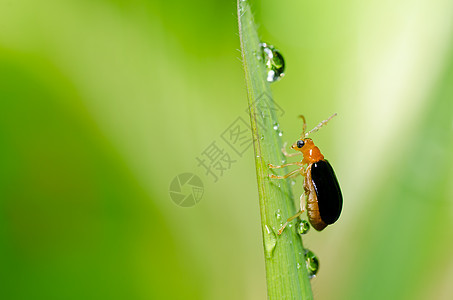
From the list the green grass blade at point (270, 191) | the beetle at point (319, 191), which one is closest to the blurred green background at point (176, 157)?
the beetle at point (319, 191)

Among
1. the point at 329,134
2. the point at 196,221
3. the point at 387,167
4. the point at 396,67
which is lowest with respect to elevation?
the point at 196,221

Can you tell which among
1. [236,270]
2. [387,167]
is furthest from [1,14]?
[387,167]

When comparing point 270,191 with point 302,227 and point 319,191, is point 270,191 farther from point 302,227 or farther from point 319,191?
point 319,191

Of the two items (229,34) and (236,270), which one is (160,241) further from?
(229,34)

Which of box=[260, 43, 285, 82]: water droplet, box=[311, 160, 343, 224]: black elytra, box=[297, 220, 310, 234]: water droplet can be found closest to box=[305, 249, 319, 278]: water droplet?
box=[297, 220, 310, 234]: water droplet

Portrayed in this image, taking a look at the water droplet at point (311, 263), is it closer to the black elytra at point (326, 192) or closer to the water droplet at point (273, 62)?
the black elytra at point (326, 192)

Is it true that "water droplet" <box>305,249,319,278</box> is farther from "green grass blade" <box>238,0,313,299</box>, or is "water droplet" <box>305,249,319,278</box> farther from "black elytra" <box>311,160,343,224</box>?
"black elytra" <box>311,160,343,224</box>

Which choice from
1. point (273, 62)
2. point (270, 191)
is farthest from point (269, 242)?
point (273, 62)
